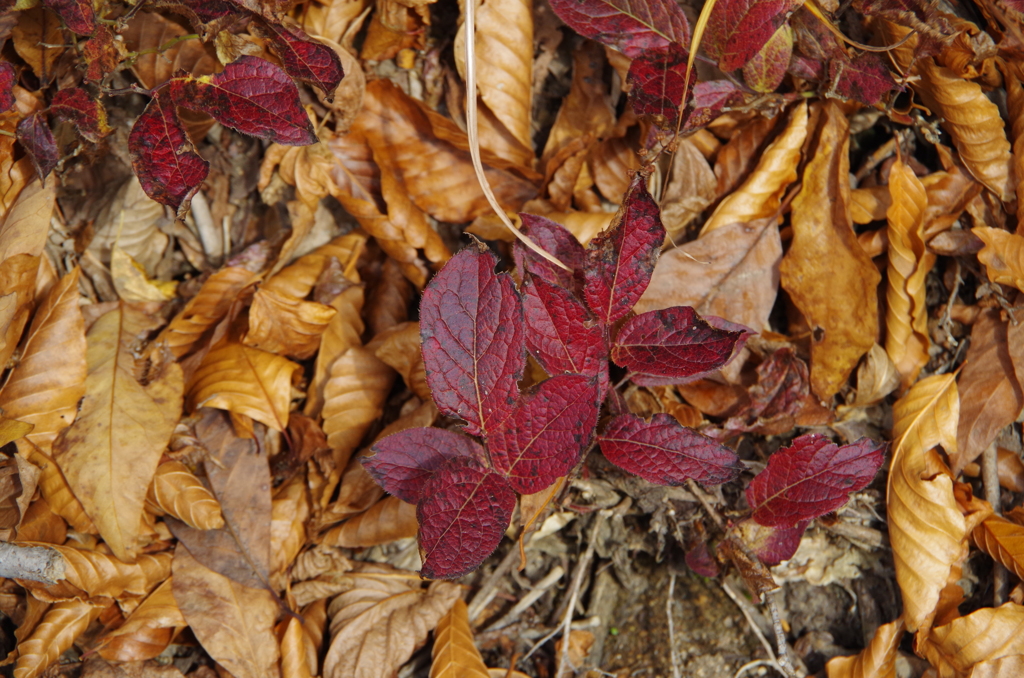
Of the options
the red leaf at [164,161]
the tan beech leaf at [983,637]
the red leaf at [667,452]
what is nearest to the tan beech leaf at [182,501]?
the red leaf at [164,161]

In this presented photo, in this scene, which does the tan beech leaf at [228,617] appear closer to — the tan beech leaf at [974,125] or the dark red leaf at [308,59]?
the dark red leaf at [308,59]

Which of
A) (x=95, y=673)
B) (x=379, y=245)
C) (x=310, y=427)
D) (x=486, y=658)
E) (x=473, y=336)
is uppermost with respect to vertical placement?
(x=473, y=336)

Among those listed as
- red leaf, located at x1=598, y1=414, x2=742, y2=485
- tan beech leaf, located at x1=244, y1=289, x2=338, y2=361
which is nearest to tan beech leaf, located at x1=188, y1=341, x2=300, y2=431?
tan beech leaf, located at x1=244, y1=289, x2=338, y2=361

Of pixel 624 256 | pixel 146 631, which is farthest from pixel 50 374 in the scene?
pixel 624 256

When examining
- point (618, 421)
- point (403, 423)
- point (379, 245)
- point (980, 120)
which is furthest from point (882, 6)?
point (403, 423)

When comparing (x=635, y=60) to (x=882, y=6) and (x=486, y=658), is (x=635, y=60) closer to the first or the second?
(x=882, y=6)
